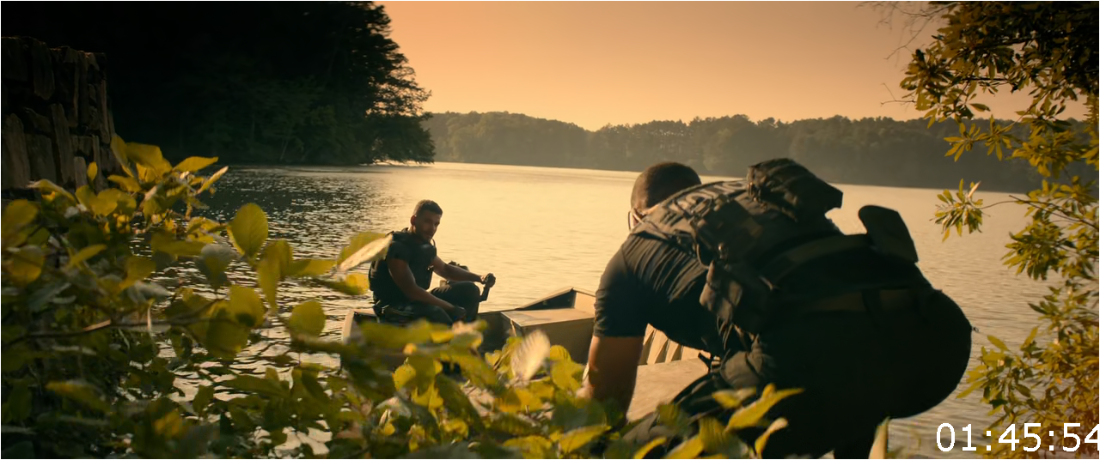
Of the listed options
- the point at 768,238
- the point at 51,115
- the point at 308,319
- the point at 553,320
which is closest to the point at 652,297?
the point at 768,238

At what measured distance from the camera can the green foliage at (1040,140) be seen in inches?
178

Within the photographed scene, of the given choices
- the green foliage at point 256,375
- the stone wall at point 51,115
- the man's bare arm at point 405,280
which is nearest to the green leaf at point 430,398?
the green foliage at point 256,375

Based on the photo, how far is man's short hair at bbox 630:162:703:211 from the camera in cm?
344

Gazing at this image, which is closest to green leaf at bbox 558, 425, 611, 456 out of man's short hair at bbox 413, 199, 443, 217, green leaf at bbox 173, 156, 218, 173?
green leaf at bbox 173, 156, 218, 173

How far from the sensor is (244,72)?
67.8 m

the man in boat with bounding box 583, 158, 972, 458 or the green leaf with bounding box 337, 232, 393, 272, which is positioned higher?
the green leaf with bounding box 337, 232, 393, 272

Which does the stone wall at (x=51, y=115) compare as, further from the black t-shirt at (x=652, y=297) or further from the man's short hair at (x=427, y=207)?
the man's short hair at (x=427, y=207)

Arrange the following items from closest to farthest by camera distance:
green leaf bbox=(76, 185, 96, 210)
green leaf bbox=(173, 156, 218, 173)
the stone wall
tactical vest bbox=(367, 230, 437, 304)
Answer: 1. green leaf bbox=(76, 185, 96, 210)
2. green leaf bbox=(173, 156, 218, 173)
3. the stone wall
4. tactical vest bbox=(367, 230, 437, 304)

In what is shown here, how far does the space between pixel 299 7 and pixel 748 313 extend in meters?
82.5

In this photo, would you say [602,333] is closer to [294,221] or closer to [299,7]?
[294,221]

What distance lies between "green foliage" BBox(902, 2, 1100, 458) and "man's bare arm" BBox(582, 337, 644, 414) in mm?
2792

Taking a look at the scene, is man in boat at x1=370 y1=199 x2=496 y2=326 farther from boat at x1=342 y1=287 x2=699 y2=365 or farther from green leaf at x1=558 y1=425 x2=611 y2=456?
green leaf at x1=558 y1=425 x2=611 y2=456

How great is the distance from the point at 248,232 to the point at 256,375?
243 millimetres

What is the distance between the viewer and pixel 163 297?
119cm
